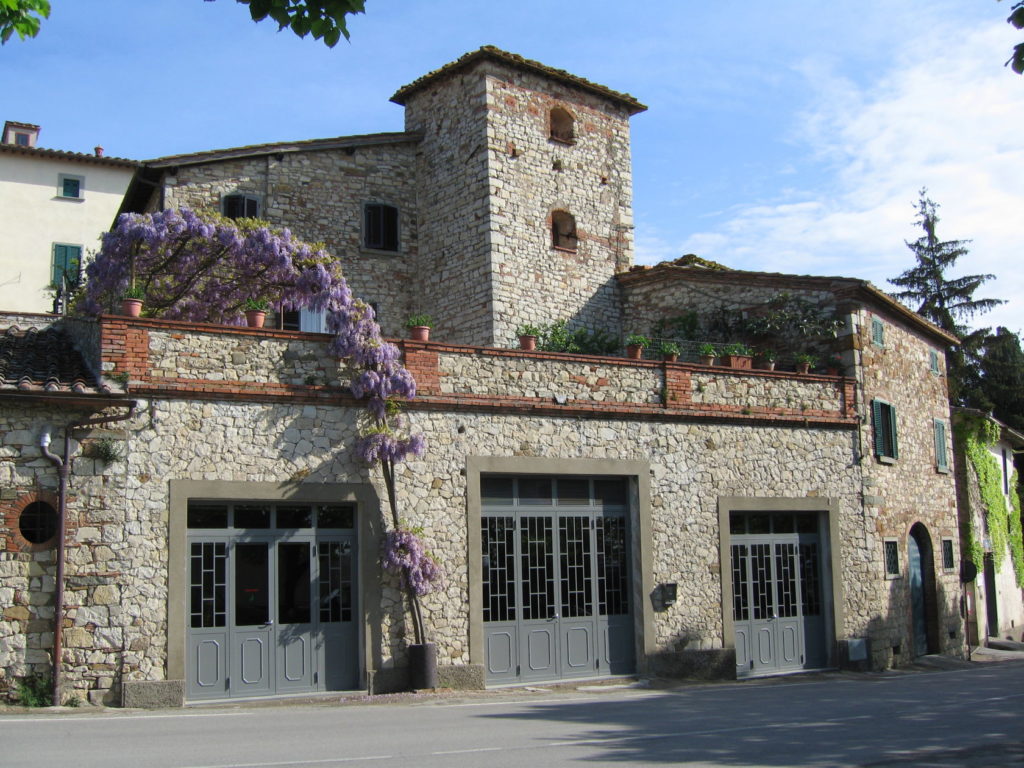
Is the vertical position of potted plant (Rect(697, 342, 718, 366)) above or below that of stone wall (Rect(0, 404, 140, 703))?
above

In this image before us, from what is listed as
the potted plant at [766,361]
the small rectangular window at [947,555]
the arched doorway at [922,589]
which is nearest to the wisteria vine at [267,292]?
the potted plant at [766,361]

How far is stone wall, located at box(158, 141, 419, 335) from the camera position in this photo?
78.1 ft

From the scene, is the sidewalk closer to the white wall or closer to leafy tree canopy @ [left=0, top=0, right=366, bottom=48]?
leafy tree canopy @ [left=0, top=0, right=366, bottom=48]

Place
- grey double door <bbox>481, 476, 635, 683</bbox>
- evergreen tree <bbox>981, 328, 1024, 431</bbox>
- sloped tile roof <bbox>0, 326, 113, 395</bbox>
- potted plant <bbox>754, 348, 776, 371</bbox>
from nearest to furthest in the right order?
sloped tile roof <bbox>0, 326, 113, 395</bbox>
grey double door <bbox>481, 476, 635, 683</bbox>
potted plant <bbox>754, 348, 776, 371</bbox>
evergreen tree <bbox>981, 328, 1024, 431</bbox>

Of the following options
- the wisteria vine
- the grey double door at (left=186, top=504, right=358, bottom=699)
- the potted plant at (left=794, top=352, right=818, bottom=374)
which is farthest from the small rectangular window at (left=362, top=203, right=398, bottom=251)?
the grey double door at (left=186, top=504, right=358, bottom=699)

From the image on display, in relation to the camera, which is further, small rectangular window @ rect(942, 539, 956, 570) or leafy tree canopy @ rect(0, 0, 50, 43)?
small rectangular window @ rect(942, 539, 956, 570)

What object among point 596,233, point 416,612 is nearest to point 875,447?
point 596,233

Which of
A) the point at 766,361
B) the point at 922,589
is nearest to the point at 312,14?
the point at 766,361

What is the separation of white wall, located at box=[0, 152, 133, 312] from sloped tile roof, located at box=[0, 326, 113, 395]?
61.4 ft

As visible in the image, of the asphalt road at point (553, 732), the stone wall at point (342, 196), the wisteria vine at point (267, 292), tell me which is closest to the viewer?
the asphalt road at point (553, 732)

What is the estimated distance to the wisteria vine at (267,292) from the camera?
15688 millimetres

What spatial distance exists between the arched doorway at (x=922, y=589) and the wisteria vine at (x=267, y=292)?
38.2 ft

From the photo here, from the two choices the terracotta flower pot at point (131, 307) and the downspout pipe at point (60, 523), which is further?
the terracotta flower pot at point (131, 307)

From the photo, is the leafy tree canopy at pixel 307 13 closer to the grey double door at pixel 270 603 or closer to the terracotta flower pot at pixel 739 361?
the grey double door at pixel 270 603
